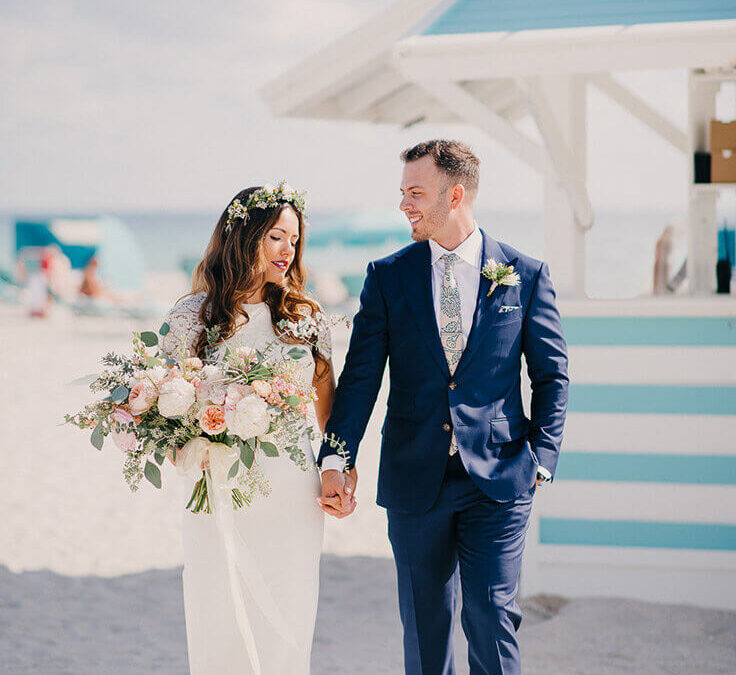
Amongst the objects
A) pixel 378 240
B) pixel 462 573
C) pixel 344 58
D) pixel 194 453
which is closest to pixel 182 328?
pixel 194 453

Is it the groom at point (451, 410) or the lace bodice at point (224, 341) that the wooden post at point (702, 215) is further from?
the lace bodice at point (224, 341)

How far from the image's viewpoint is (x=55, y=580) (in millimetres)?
5934

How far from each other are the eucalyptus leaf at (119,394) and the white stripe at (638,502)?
9.31 ft

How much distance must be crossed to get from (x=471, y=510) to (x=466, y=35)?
2489 millimetres

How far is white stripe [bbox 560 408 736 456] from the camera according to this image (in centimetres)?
510

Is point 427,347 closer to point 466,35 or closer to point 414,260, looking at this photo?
point 414,260

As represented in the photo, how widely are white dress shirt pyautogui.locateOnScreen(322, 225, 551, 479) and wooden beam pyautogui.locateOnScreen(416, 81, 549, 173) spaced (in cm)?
154

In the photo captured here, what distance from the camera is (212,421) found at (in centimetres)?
297

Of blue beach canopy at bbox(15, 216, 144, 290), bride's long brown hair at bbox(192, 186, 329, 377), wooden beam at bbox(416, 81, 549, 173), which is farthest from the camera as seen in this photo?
blue beach canopy at bbox(15, 216, 144, 290)

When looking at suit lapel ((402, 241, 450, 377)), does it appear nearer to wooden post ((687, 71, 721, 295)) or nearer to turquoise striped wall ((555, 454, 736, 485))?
turquoise striped wall ((555, 454, 736, 485))

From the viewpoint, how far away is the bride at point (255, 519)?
3303 mm

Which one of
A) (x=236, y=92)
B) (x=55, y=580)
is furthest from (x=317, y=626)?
(x=236, y=92)

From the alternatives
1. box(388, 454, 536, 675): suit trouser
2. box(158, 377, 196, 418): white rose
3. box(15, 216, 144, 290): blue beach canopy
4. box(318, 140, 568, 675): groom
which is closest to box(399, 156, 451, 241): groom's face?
box(318, 140, 568, 675): groom

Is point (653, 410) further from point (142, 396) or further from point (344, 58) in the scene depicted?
point (142, 396)
